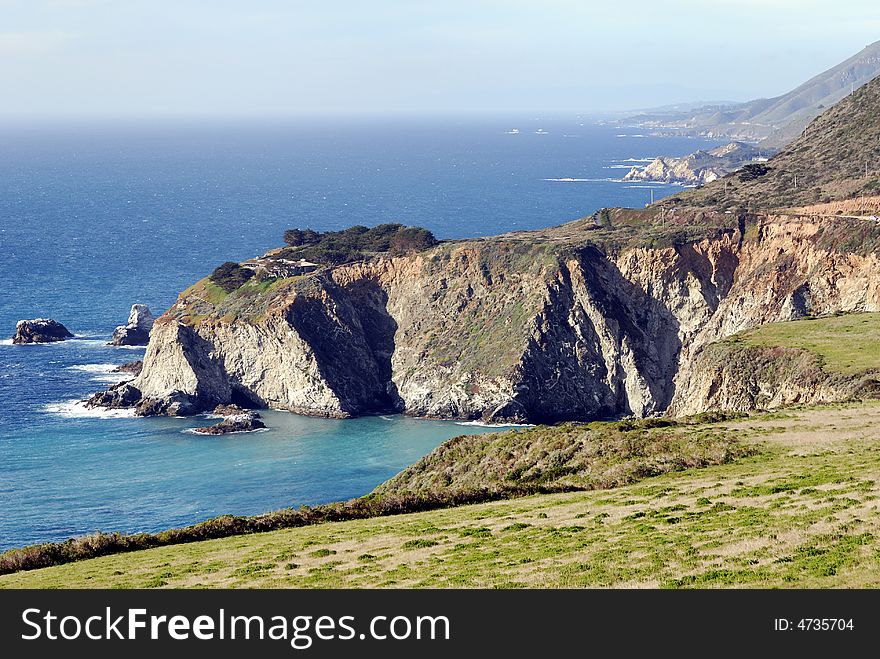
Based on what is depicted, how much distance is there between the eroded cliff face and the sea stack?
48.7 ft

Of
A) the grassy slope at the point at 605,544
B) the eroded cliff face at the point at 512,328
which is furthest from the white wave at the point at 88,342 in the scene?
the grassy slope at the point at 605,544

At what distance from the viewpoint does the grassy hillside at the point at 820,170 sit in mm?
126688

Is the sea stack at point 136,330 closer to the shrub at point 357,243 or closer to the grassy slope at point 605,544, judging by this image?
the shrub at point 357,243

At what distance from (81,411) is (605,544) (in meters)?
85.6

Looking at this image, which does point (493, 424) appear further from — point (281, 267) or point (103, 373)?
point (103, 373)

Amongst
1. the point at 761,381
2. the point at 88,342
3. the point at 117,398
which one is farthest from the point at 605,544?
the point at 88,342

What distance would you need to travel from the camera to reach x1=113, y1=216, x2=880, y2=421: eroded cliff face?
112 meters

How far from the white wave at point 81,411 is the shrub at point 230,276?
21.3 meters

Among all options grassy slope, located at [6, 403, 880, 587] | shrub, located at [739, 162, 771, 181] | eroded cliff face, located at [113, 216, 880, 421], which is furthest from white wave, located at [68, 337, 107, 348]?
grassy slope, located at [6, 403, 880, 587]

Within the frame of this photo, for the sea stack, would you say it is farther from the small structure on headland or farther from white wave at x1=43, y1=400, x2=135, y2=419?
white wave at x1=43, y1=400, x2=135, y2=419

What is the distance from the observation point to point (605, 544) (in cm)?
3544

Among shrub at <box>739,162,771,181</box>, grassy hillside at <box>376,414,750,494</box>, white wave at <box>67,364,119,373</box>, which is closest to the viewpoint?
grassy hillside at <box>376,414,750,494</box>
